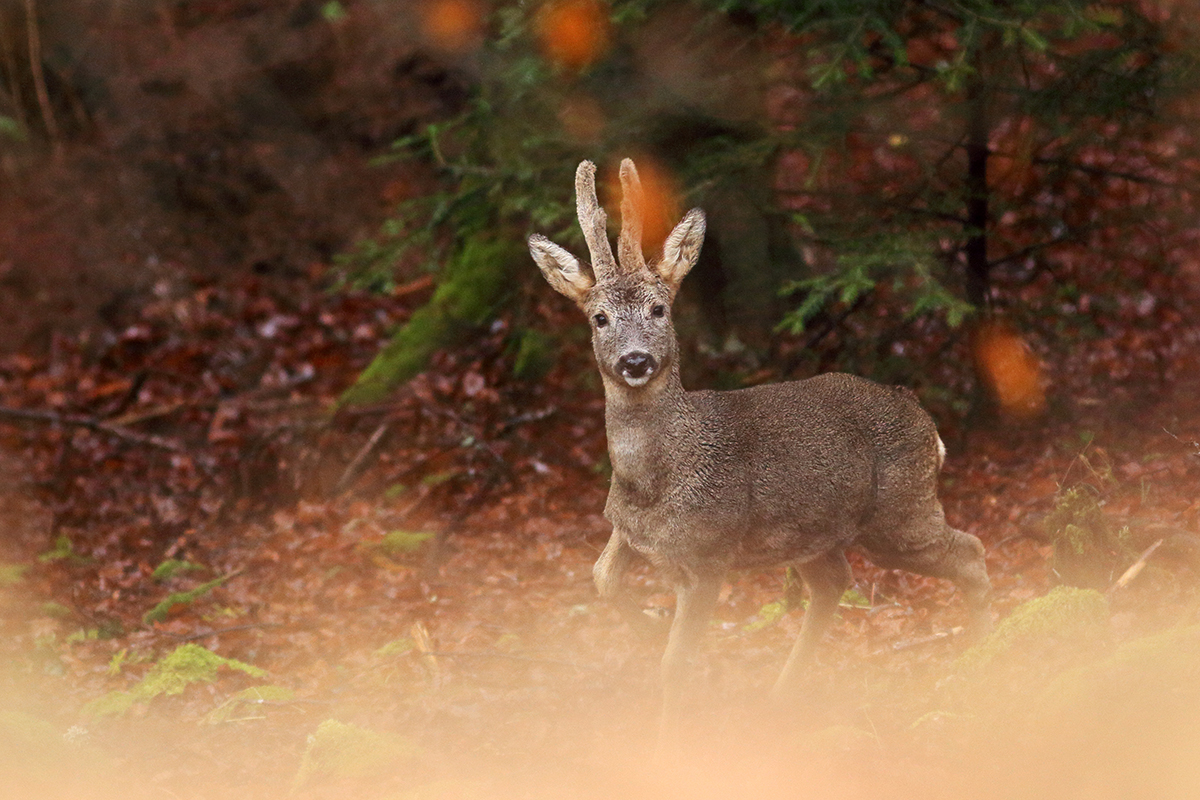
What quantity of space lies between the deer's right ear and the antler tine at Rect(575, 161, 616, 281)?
64mm

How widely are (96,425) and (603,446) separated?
5.30 meters

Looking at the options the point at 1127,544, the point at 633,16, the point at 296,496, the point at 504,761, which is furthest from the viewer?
the point at 296,496

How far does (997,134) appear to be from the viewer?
13.3 metres

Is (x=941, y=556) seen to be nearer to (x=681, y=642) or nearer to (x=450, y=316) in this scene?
(x=681, y=642)

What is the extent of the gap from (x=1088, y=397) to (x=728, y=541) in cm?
508

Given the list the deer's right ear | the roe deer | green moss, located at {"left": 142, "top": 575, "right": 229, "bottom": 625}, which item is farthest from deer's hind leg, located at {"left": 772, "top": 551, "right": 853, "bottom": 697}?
green moss, located at {"left": 142, "top": 575, "right": 229, "bottom": 625}

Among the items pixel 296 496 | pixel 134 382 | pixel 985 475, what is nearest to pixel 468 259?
pixel 296 496

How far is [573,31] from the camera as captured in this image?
8.43m

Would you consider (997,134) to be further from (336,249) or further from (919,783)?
(919,783)

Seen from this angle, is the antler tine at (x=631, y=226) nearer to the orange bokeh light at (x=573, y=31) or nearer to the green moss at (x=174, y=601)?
the orange bokeh light at (x=573, y=31)

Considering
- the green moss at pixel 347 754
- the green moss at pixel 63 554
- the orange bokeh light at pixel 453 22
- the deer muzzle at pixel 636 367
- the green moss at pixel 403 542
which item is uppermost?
the orange bokeh light at pixel 453 22

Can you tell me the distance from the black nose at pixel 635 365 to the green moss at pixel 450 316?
6.31m

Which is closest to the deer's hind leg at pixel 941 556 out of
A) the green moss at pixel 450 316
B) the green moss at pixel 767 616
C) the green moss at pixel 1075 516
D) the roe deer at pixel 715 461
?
the roe deer at pixel 715 461

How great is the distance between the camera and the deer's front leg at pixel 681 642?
5.71 m
